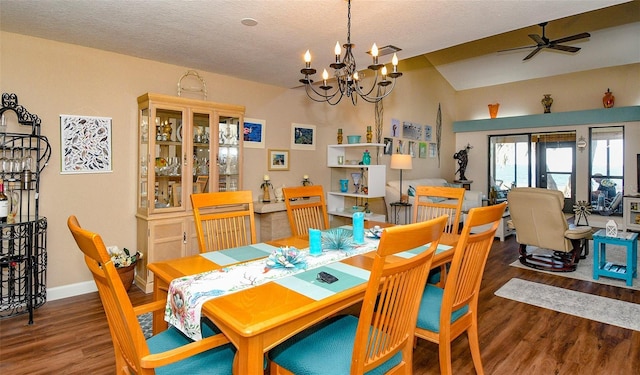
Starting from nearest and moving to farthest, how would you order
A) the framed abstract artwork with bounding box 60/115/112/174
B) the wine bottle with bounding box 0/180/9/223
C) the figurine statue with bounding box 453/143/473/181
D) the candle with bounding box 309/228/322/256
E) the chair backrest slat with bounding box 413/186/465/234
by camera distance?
the candle with bounding box 309/228/322/256
the wine bottle with bounding box 0/180/9/223
the chair backrest slat with bounding box 413/186/465/234
the framed abstract artwork with bounding box 60/115/112/174
the figurine statue with bounding box 453/143/473/181

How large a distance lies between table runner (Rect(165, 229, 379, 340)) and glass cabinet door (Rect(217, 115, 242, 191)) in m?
2.28

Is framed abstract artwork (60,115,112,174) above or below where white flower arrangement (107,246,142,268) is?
above

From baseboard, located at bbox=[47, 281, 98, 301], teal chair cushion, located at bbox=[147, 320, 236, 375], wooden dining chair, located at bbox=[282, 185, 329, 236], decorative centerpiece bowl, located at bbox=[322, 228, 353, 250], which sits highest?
wooden dining chair, located at bbox=[282, 185, 329, 236]

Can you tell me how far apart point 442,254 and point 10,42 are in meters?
3.80

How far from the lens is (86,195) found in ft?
11.1

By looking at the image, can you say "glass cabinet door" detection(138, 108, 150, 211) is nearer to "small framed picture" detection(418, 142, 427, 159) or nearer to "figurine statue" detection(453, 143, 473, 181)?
"small framed picture" detection(418, 142, 427, 159)

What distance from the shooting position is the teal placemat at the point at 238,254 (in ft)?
6.27

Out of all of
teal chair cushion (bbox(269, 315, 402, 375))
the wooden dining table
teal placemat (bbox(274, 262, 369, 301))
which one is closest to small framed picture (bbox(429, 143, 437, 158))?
teal placemat (bbox(274, 262, 369, 301))

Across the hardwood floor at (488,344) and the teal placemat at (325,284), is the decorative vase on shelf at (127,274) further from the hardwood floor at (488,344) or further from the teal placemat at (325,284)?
the teal placemat at (325,284)

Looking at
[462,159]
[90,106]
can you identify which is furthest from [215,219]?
[462,159]

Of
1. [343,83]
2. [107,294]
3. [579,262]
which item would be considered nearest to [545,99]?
[579,262]

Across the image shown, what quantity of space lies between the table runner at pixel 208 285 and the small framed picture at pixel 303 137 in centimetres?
327

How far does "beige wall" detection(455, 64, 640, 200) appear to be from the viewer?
6922 mm

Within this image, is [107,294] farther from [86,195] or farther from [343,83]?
[86,195]
